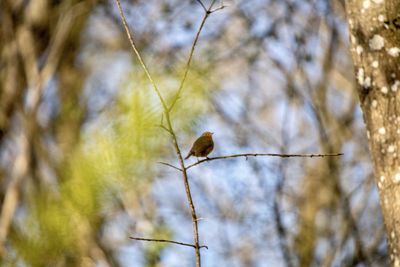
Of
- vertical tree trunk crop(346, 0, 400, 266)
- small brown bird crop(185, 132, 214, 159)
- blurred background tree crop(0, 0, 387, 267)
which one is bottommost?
small brown bird crop(185, 132, 214, 159)

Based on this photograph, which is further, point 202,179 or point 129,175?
point 202,179

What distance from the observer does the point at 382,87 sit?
190 cm

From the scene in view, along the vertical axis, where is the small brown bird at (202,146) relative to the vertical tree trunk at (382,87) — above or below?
below

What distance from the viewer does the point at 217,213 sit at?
5480mm

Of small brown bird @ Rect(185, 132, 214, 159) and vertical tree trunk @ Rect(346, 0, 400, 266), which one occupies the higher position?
vertical tree trunk @ Rect(346, 0, 400, 266)

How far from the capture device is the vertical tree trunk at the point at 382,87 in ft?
5.98

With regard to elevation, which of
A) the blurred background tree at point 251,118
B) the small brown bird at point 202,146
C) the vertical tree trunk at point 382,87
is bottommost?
the small brown bird at point 202,146

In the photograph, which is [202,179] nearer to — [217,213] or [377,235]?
[217,213]

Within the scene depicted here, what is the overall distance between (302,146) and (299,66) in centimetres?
76

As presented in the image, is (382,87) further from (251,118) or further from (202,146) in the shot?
(251,118)

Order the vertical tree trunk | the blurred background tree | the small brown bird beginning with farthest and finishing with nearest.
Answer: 1. the blurred background tree
2. the vertical tree trunk
3. the small brown bird

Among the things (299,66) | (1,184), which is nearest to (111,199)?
(299,66)

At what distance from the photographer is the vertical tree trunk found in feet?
5.98

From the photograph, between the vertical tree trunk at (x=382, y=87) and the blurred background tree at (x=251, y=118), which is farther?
the blurred background tree at (x=251, y=118)
